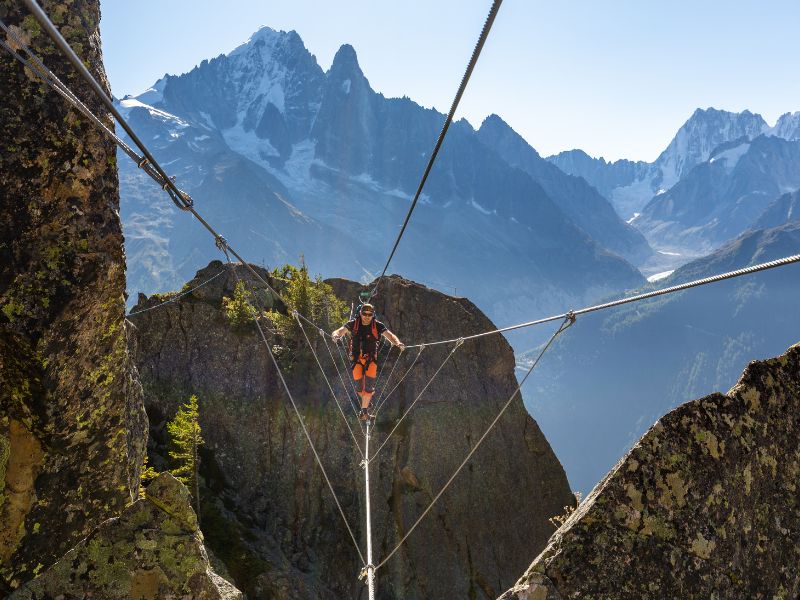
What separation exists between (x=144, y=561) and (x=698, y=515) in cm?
520

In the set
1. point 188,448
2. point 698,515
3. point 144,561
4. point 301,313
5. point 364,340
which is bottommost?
point 188,448

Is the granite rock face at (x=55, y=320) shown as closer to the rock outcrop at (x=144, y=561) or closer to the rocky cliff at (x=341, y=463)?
the rock outcrop at (x=144, y=561)

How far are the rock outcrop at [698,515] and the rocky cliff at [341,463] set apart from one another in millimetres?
26213

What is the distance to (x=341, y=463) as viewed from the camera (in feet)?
109

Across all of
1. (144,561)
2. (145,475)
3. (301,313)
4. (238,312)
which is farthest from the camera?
(301,313)

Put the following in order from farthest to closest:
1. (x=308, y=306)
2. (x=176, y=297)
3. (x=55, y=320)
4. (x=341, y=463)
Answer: (x=308, y=306) < (x=176, y=297) < (x=341, y=463) < (x=55, y=320)

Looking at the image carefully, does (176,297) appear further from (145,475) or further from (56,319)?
(56,319)

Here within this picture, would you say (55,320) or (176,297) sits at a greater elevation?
(55,320)

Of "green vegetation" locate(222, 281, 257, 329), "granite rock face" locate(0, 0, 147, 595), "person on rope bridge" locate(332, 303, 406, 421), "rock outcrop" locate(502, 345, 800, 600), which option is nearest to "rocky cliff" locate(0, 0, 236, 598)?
"granite rock face" locate(0, 0, 147, 595)

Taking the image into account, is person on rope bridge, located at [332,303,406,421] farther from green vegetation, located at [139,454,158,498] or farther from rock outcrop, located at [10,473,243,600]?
rock outcrop, located at [10,473,243,600]

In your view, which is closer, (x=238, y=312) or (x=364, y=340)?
(x=364, y=340)

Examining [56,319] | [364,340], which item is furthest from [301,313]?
[56,319]

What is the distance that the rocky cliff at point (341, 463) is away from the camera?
101 ft

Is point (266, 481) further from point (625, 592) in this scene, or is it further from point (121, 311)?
point (625, 592)
